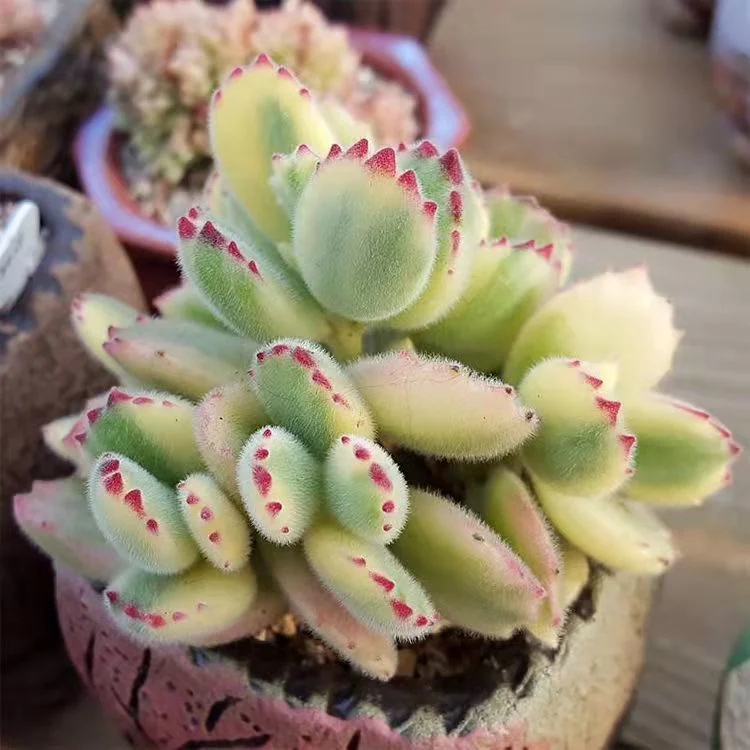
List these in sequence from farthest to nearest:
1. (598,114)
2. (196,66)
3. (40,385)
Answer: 1. (598,114)
2. (196,66)
3. (40,385)

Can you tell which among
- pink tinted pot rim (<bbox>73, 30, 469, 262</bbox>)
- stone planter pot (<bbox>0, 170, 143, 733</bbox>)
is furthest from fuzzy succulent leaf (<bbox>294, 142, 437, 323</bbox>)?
pink tinted pot rim (<bbox>73, 30, 469, 262</bbox>)

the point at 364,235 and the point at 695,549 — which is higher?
the point at 364,235

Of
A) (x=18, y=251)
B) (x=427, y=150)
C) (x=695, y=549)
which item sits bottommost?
(x=695, y=549)

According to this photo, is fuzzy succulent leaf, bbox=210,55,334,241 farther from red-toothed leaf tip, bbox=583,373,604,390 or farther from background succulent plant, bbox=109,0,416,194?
background succulent plant, bbox=109,0,416,194

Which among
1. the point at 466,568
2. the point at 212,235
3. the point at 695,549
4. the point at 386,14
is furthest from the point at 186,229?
the point at 386,14

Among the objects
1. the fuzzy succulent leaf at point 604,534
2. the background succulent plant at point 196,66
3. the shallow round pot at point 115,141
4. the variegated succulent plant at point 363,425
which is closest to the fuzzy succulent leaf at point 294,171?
the variegated succulent plant at point 363,425

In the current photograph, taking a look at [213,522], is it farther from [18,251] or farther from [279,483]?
[18,251]

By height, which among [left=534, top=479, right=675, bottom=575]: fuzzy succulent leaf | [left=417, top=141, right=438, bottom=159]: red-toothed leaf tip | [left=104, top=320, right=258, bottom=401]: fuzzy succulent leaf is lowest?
[left=534, top=479, right=675, bottom=575]: fuzzy succulent leaf

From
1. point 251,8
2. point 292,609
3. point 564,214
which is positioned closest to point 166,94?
point 251,8
